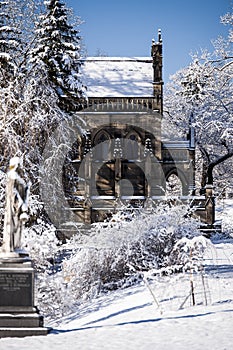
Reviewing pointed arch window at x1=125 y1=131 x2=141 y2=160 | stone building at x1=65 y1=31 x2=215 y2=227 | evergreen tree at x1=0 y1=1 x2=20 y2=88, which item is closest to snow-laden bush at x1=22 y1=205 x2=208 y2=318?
evergreen tree at x1=0 y1=1 x2=20 y2=88

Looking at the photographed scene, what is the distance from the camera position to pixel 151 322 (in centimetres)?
1138

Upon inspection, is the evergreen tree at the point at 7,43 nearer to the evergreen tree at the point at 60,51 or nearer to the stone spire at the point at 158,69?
the evergreen tree at the point at 60,51

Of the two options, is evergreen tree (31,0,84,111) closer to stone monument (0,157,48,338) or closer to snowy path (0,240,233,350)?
snowy path (0,240,233,350)

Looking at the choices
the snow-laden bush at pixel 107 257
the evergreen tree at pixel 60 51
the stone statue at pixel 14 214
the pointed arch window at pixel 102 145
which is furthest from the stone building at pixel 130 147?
the stone statue at pixel 14 214

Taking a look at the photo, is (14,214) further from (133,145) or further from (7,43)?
(133,145)

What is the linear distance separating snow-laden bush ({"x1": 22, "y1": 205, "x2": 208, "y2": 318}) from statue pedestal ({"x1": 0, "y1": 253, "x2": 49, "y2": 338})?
3.69 meters

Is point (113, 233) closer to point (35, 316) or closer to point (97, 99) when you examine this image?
point (35, 316)

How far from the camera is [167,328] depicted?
10.8m

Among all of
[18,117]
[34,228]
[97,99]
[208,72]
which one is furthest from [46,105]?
[97,99]

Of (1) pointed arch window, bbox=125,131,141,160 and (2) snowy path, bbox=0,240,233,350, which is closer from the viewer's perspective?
(2) snowy path, bbox=0,240,233,350

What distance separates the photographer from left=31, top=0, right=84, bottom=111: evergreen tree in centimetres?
2466

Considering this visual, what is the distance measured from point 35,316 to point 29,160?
891 cm

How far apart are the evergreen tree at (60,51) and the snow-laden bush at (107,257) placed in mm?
9104

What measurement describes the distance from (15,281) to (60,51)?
1674 cm
